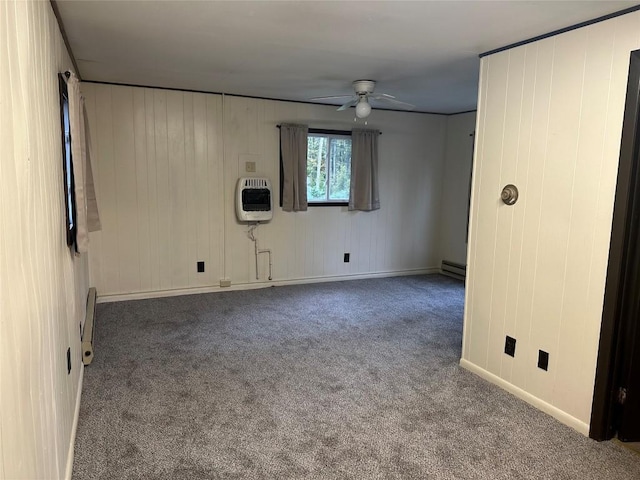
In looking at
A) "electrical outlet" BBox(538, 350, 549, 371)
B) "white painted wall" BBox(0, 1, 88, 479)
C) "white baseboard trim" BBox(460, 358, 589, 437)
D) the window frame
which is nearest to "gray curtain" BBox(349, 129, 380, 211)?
"white baseboard trim" BBox(460, 358, 589, 437)

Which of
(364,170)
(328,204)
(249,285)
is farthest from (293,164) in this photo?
(249,285)

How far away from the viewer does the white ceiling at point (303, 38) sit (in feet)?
7.79

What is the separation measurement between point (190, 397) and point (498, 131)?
267 cm

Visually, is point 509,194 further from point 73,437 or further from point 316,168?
point 316,168

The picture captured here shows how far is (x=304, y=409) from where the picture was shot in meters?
2.72

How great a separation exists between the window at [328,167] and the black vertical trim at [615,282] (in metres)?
3.76

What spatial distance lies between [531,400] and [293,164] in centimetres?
361

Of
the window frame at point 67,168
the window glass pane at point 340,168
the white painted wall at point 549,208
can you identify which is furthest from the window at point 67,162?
the window glass pane at point 340,168

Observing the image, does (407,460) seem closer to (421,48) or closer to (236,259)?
(421,48)

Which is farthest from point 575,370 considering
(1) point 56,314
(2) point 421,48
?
(1) point 56,314

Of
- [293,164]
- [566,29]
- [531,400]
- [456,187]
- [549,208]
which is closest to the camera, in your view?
[566,29]

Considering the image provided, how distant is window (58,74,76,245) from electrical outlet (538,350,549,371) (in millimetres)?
2915

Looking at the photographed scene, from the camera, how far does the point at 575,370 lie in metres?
2.60

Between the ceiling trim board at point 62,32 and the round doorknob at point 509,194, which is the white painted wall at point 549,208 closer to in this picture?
the round doorknob at point 509,194
